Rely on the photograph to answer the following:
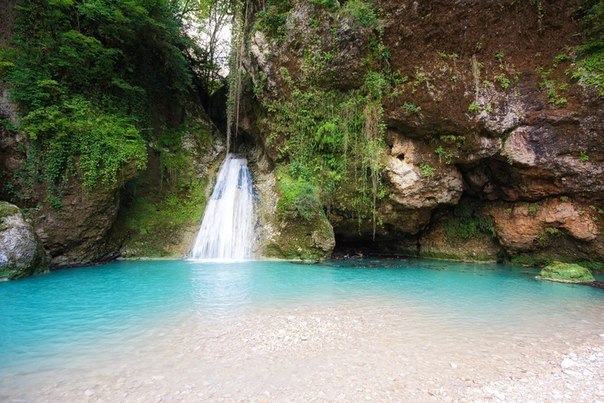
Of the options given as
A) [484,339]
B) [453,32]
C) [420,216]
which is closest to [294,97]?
[453,32]

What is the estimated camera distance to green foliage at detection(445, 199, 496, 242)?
13234 mm

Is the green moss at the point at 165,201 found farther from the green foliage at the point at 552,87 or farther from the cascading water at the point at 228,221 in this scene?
the green foliage at the point at 552,87

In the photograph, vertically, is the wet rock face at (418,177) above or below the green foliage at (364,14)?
below

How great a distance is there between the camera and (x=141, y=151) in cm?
1121

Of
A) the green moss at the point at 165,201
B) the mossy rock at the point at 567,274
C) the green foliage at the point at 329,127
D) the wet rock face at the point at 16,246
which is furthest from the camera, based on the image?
the green moss at the point at 165,201

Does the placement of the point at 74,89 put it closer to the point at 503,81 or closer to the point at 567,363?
the point at 567,363

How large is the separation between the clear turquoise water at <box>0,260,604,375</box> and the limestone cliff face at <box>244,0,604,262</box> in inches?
105

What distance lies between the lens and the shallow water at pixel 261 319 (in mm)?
3775

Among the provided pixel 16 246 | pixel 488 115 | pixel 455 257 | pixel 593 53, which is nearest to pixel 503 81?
pixel 488 115

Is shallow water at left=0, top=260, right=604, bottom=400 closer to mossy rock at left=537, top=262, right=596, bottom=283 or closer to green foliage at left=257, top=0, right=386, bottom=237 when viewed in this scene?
mossy rock at left=537, top=262, right=596, bottom=283

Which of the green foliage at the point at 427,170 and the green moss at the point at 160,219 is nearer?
the green foliage at the point at 427,170

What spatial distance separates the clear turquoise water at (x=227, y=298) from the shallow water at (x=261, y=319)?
3cm

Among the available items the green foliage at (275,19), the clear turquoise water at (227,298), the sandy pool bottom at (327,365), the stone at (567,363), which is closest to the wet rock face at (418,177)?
the clear turquoise water at (227,298)

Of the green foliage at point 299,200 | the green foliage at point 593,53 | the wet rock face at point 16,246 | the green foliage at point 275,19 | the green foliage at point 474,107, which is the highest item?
the green foliage at point 275,19
